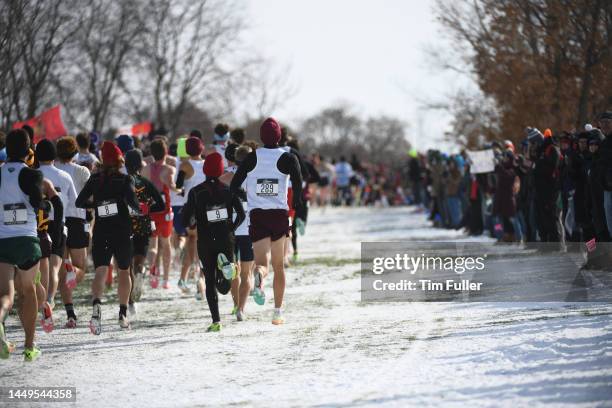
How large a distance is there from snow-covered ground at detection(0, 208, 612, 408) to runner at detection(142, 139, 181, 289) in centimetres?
147

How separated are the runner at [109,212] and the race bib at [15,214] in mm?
1862

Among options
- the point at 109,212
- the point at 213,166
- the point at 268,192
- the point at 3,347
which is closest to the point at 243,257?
the point at 268,192

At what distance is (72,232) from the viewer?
12422 millimetres

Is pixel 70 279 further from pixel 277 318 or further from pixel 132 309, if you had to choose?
pixel 277 318

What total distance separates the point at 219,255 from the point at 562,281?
4538 millimetres

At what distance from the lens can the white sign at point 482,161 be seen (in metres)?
21.6

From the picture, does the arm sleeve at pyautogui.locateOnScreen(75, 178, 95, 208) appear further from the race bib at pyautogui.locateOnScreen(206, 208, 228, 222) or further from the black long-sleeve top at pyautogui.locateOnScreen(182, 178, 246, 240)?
the race bib at pyautogui.locateOnScreen(206, 208, 228, 222)

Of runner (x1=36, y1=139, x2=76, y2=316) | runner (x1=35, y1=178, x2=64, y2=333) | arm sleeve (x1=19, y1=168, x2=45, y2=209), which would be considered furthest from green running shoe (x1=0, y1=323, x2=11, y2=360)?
runner (x1=36, y1=139, x2=76, y2=316)

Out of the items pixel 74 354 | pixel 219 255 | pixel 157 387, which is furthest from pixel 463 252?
pixel 157 387

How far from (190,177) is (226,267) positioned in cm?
391

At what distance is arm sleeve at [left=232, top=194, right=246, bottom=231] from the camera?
11.6 meters

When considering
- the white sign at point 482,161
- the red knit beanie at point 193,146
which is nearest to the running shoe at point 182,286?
the red knit beanie at point 193,146

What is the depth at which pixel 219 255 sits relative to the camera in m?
11.5

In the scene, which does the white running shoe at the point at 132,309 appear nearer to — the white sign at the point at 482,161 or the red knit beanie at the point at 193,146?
the red knit beanie at the point at 193,146
